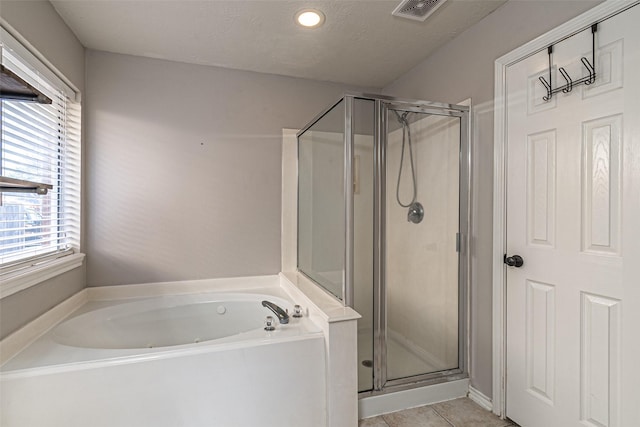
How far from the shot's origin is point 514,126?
1772 mm

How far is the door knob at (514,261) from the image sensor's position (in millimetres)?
1744

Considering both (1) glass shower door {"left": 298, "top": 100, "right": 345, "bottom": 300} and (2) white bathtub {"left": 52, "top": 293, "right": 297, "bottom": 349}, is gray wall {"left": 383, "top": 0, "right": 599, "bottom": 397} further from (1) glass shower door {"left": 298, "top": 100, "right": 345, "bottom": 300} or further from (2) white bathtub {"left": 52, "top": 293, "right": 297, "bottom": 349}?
(2) white bathtub {"left": 52, "top": 293, "right": 297, "bottom": 349}

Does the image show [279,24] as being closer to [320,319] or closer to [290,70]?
[290,70]

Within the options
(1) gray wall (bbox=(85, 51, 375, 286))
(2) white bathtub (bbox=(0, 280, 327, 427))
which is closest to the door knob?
(2) white bathtub (bbox=(0, 280, 327, 427))

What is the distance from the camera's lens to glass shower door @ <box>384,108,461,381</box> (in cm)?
197

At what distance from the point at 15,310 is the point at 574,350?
104 inches

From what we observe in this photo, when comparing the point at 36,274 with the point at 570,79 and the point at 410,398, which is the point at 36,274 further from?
the point at 570,79

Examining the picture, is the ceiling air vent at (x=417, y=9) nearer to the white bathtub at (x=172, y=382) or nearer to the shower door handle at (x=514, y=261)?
the shower door handle at (x=514, y=261)

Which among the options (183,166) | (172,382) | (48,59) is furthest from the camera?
(183,166)

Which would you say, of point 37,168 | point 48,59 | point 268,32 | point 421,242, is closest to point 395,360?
point 421,242

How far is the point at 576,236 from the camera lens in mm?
1483

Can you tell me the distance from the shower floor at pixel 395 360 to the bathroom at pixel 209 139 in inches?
Result: 12.9

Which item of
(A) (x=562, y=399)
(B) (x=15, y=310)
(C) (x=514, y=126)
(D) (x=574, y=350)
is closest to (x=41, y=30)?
(B) (x=15, y=310)

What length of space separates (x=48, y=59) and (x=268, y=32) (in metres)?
1.26
